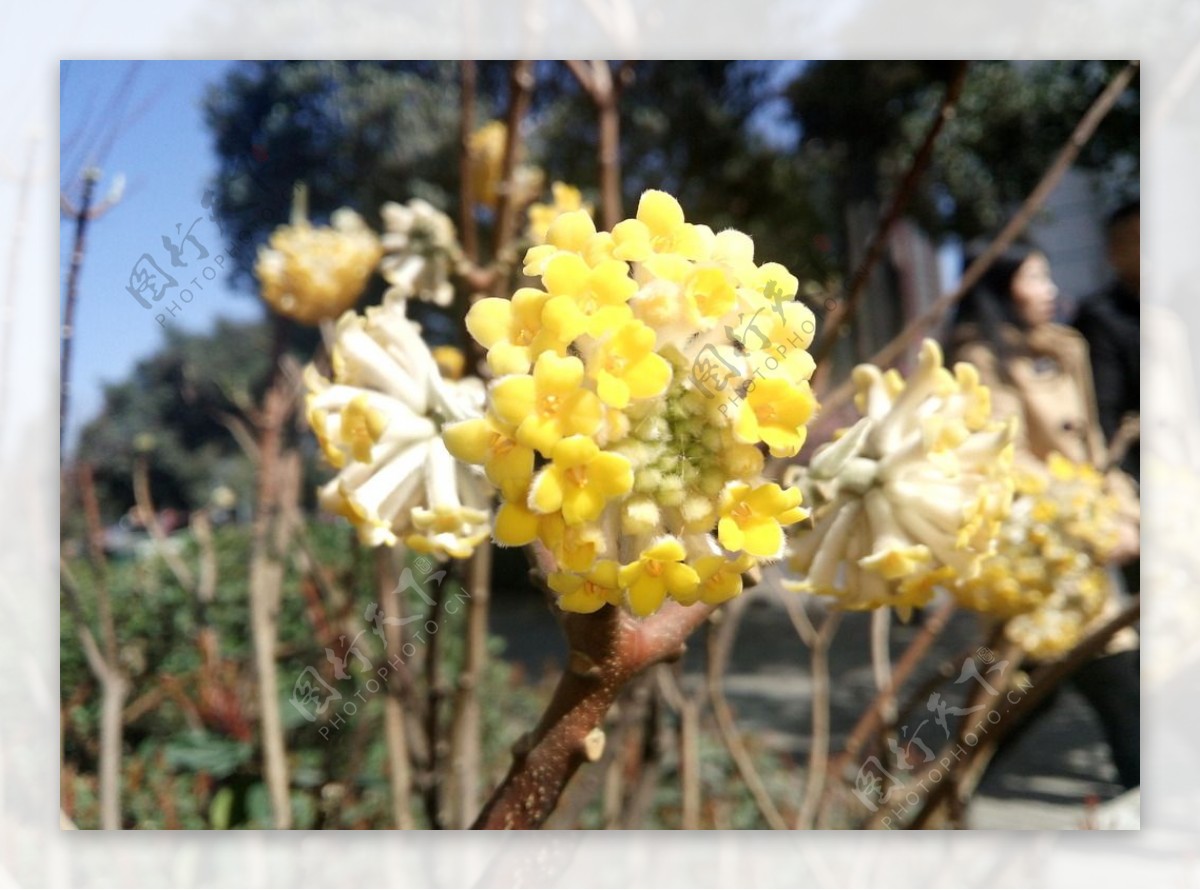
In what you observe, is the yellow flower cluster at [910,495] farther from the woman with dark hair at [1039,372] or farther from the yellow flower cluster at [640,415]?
the woman with dark hair at [1039,372]

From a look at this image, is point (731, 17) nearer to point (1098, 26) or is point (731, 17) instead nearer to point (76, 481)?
point (1098, 26)

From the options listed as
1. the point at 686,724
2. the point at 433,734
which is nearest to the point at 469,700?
the point at 433,734

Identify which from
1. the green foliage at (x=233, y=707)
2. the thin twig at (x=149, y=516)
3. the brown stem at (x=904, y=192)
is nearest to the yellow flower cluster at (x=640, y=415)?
the brown stem at (x=904, y=192)

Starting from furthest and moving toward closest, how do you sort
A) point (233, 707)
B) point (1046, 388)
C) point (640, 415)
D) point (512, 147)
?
point (233, 707), point (1046, 388), point (512, 147), point (640, 415)

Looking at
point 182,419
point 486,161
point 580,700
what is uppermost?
point 486,161

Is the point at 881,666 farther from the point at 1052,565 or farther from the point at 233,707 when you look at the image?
the point at 233,707

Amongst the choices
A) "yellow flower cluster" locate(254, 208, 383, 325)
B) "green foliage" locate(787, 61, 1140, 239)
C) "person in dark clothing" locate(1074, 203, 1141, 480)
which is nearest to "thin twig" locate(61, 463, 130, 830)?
"yellow flower cluster" locate(254, 208, 383, 325)
